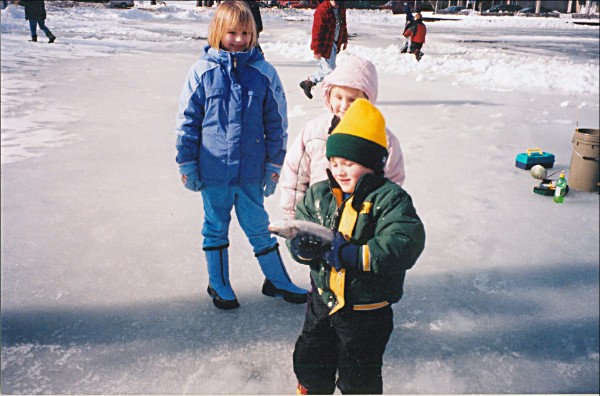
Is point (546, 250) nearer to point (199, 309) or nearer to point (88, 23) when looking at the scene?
point (199, 309)

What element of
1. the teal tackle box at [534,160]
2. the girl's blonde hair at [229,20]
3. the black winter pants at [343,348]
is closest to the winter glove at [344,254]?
the black winter pants at [343,348]

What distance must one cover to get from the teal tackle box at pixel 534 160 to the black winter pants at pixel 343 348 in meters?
3.93

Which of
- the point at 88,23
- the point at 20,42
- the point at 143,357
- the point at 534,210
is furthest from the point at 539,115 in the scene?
the point at 88,23

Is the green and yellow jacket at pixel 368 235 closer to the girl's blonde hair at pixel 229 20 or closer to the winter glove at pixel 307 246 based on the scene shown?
the winter glove at pixel 307 246

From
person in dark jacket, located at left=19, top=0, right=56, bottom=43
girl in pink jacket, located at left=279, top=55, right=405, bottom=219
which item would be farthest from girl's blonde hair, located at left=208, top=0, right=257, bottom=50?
person in dark jacket, located at left=19, top=0, right=56, bottom=43

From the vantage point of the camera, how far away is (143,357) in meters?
2.42

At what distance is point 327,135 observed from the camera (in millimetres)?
2061

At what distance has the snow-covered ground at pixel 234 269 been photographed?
2.35 m

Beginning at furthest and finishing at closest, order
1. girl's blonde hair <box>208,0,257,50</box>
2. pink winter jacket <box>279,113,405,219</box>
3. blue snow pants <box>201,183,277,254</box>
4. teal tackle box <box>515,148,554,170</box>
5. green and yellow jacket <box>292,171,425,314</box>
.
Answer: teal tackle box <box>515,148,554,170</box> < blue snow pants <box>201,183,277,254</box> < girl's blonde hair <box>208,0,257,50</box> < pink winter jacket <box>279,113,405,219</box> < green and yellow jacket <box>292,171,425,314</box>

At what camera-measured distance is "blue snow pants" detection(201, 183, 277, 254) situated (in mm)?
2619

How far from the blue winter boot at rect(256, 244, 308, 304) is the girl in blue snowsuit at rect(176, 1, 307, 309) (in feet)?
0.64

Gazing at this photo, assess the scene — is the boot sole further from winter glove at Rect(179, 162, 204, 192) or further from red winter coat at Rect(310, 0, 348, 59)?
red winter coat at Rect(310, 0, 348, 59)

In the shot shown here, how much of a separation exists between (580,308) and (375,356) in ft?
5.38

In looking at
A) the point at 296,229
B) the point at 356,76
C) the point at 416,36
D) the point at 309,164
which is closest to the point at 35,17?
the point at 416,36
